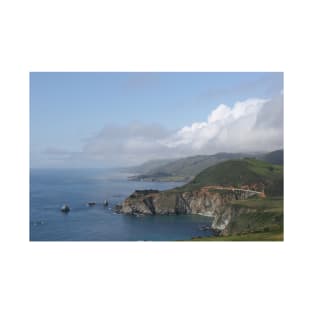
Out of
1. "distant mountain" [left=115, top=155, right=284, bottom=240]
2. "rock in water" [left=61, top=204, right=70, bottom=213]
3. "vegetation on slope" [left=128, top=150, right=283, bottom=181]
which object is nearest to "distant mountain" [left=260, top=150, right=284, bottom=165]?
"vegetation on slope" [left=128, top=150, right=283, bottom=181]

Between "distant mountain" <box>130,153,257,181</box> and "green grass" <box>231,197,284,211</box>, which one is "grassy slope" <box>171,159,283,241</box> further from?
"distant mountain" <box>130,153,257,181</box>

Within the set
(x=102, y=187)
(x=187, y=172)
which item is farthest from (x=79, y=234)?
(x=187, y=172)

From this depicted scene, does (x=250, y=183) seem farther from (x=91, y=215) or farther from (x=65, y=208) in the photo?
(x=65, y=208)

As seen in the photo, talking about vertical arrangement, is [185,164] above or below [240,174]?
above

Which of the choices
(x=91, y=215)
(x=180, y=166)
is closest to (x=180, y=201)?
(x=180, y=166)
